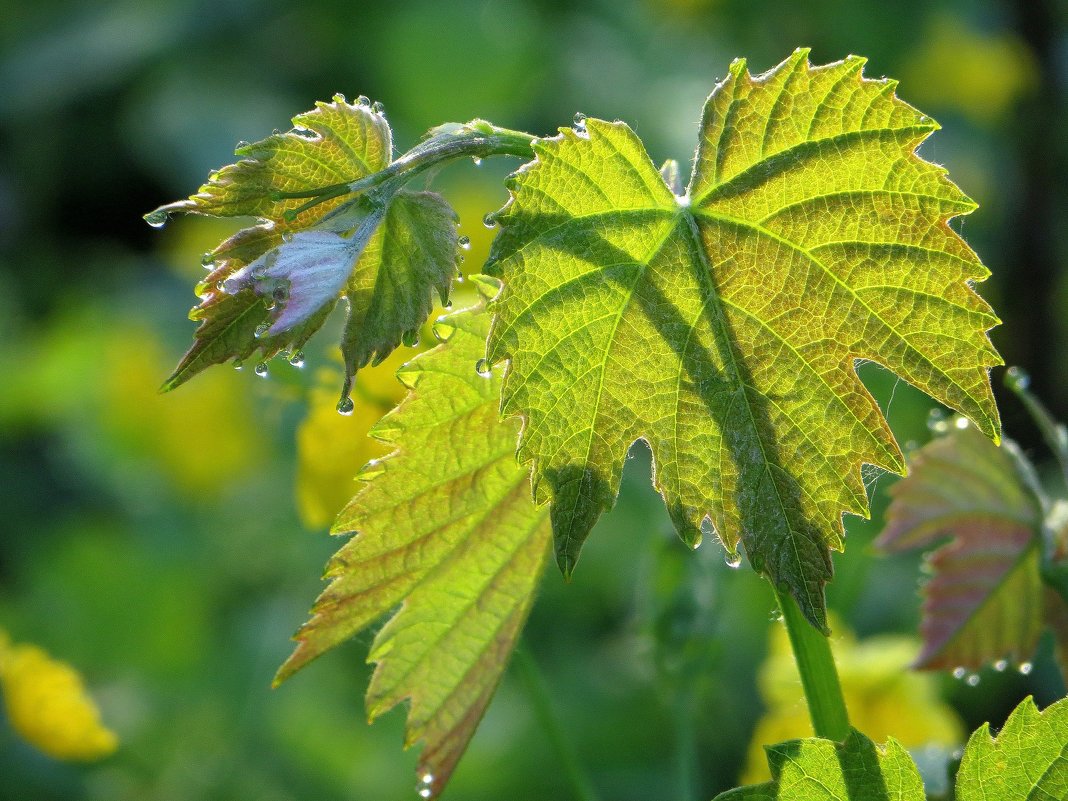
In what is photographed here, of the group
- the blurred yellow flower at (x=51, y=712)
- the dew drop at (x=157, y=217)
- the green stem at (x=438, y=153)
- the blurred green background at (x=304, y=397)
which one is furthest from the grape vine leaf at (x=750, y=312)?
the blurred yellow flower at (x=51, y=712)

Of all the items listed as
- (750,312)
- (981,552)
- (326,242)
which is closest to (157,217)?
(326,242)

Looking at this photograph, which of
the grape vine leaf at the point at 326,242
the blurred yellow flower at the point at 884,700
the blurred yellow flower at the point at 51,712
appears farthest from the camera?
the blurred yellow flower at the point at 884,700

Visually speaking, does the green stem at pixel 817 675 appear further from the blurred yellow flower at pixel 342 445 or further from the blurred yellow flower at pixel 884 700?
the blurred yellow flower at pixel 884 700

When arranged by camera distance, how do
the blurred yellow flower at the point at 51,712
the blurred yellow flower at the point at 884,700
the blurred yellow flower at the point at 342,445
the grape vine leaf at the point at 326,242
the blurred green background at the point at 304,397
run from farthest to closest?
the blurred green background at the point at 304,397
the blurred yellow flower at the point at 884,700
the blurred yellow flower at the point at 51,712
the blurred yellow flower at the point at 342,445
the grape vine leaf at the point at 326,242

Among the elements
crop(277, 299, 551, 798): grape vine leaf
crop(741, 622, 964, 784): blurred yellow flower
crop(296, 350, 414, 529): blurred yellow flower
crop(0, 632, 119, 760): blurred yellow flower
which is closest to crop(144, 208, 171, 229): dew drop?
crop(277, 299, 551, 798): grape vine leaf

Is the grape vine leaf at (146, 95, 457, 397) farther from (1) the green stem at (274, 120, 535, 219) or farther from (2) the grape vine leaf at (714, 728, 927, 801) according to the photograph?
(2) the grape vine leaf at (714, 728, 927, 801)

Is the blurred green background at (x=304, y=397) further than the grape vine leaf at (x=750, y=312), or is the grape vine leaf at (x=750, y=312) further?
the blurred green background at (x=304, y=397)
